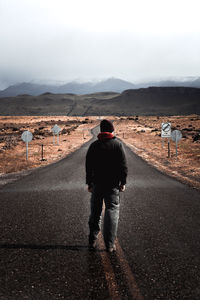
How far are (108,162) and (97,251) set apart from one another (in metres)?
1.55

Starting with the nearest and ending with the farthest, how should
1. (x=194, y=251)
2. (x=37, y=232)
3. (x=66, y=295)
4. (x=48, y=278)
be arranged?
1. (x=66, y=295)
2. (x=48, y=278)
3. (x=194, y=251)
4. (x=37, y=232)

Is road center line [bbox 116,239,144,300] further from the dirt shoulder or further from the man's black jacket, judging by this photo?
the dirt shoulder

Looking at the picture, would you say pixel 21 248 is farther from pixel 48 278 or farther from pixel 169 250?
pixel 169 250

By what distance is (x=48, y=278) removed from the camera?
348cm

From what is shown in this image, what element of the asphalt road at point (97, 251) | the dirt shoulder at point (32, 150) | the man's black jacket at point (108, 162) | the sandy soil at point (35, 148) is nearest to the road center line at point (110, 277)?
the asphalt road at point (97, 251)

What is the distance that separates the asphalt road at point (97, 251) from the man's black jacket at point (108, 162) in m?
1.22

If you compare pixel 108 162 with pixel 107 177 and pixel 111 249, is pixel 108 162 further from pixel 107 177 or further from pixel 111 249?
pixel 111 249

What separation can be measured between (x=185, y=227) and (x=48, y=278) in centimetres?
319

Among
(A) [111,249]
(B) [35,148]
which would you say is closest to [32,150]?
(B) [35,148]

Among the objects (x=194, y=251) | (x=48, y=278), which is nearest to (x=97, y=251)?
(x=48, y=278)

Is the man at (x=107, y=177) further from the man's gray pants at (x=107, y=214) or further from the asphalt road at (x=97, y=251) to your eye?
the asphalt road at (x=97, y=251)

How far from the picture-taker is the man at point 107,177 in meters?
4.32

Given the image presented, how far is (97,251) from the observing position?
4.30 metres

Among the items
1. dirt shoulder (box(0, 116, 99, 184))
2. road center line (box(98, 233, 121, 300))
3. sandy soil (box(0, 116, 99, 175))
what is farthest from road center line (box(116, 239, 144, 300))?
sandy soil (box(0, 116, 99, 175))
